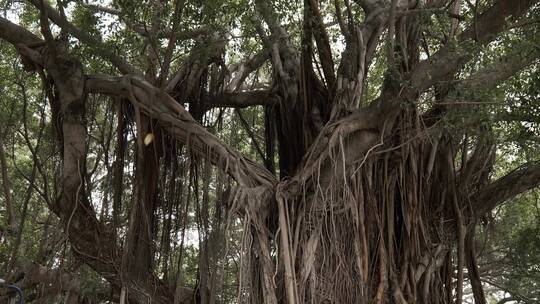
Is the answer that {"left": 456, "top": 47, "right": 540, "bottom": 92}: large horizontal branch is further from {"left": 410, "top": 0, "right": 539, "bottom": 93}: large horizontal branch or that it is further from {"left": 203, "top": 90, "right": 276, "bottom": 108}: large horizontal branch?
{"left": 203, "top": 90, "right": 276, "bottom": 108}: large horizontal branch

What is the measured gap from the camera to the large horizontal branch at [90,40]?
3.21 metres

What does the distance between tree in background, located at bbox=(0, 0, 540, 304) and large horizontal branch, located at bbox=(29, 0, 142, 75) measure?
0.01 metres

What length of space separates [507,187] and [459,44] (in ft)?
3.40

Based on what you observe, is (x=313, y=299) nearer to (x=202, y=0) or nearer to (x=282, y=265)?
(x=282, y=265)

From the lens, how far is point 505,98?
116 inches

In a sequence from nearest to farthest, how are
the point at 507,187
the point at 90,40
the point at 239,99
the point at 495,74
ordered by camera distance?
the point at 495,74 → the point at 90,40 → the point at 507,187 → the point at 239,99

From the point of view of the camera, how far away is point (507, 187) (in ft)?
11.4

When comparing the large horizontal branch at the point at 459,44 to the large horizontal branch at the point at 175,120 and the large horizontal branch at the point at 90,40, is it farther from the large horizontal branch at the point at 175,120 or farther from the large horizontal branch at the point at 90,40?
the large horizontal branch at the point at 90,40

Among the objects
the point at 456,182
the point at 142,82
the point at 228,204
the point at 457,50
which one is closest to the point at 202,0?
the point at 142,82

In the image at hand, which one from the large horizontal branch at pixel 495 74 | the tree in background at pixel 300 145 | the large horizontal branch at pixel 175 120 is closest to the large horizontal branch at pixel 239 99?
the tree in background at pixel 300 145

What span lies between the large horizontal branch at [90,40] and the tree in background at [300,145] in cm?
1

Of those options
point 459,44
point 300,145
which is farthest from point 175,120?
point 459,44

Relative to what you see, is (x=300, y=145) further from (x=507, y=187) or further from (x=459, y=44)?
(x=507, y=187)

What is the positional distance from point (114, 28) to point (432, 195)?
2.02m
